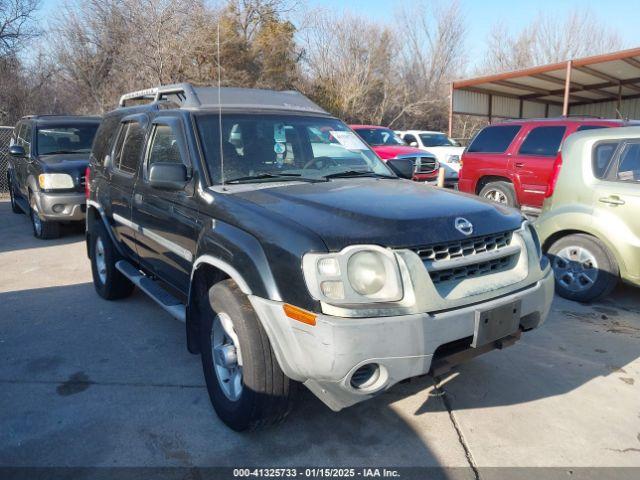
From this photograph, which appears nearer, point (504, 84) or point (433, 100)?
point (504, 84)

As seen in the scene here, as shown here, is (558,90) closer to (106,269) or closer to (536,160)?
(536,160)

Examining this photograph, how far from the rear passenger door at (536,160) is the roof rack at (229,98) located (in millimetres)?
5572

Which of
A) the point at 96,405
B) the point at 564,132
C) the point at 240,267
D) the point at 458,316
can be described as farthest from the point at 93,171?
the point at 564,132

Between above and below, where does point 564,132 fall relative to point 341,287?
above

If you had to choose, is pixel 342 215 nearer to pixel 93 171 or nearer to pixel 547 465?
pixel 547 465

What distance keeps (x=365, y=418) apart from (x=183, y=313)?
1.43m

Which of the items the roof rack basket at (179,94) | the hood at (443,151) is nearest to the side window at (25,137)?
the roof rack basket at (179,94)

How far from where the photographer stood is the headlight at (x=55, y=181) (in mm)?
7867

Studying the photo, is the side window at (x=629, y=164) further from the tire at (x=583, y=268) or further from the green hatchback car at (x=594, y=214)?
the tire at (x=583, y=268)

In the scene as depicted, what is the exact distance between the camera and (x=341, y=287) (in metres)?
2.36

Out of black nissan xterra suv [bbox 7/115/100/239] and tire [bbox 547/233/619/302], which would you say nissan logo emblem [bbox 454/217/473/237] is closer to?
tire [bbox 547/233/619/302]

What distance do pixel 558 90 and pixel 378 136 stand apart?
33.3ft

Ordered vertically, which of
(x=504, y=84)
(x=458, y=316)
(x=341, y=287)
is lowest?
(x=458, y=316)

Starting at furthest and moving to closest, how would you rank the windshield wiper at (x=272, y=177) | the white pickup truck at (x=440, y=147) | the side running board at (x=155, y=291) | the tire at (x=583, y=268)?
the white pickup truck at (x=440, y=147) < the tire at (x=583, y=268) < the side running board at (x=155, y=291) < the windshield wiper at (x=272, y=177)
